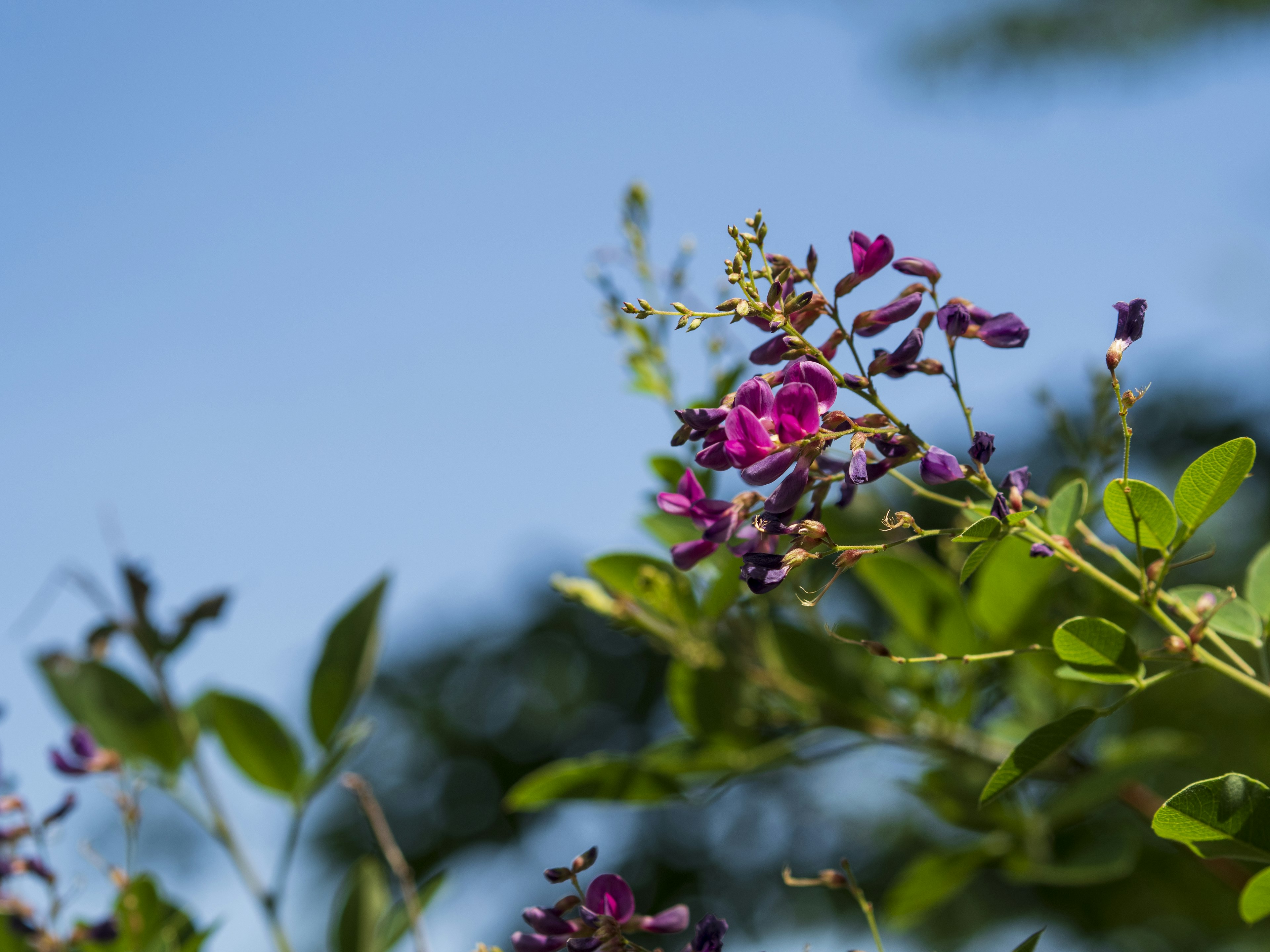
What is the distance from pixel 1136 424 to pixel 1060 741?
283cm

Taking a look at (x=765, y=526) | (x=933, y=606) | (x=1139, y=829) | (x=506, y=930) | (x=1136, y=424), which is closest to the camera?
(x=765, y=526)

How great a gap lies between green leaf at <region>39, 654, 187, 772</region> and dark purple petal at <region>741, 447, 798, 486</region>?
83 centimetres

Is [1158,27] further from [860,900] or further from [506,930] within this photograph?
[860,900]

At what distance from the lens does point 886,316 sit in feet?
1.87

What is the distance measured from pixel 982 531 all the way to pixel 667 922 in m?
0.31

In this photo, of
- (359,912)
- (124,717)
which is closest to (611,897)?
(359,912)

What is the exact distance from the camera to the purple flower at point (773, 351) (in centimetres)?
52

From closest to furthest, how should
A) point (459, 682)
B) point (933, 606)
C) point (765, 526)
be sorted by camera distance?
point (765, 526), point (933, 606), point (459, 682)

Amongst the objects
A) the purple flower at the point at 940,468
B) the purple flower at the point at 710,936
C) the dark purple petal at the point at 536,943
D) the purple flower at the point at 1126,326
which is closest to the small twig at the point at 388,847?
the dark purple petal at the point at 536,943

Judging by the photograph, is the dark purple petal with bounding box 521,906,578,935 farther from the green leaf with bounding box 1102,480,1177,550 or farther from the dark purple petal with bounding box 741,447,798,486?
the green leaf with bounding box 1102,480,1177,550

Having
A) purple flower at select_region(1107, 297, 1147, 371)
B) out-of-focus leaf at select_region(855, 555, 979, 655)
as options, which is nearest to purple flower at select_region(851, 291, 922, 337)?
purple flower at select_region(1107, 297, 1147, 371)

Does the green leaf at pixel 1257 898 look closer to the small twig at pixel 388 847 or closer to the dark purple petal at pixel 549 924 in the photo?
the dark purple petal at pixel 549 924

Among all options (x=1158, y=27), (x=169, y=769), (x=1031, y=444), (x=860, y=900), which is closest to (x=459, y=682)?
(x=1031, y=444)

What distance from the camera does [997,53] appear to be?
8.66m
